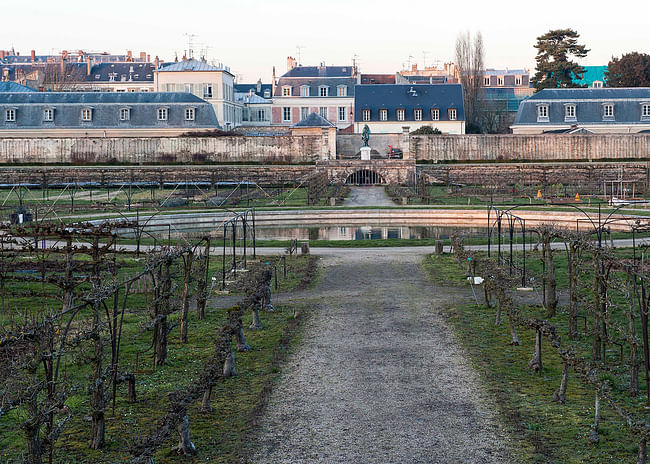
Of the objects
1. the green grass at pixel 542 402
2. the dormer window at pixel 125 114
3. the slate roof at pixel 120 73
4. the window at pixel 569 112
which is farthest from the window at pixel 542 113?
the slate roof at pixel 120 73

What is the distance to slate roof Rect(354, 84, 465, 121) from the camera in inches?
2894

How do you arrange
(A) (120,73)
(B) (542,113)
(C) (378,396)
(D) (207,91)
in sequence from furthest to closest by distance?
1. (A) (120,73)
2. (D) (207,91)
3. (B) (542,113)
4. (C) (378,396)

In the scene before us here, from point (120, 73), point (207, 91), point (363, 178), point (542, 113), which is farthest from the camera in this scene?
point (120, 73)

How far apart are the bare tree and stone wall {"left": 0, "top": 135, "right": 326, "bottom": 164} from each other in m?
22.2

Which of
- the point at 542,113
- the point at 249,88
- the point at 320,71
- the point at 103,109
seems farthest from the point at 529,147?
the point at 249,88

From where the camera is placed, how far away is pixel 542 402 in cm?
1147

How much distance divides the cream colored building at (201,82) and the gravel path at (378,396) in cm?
6464

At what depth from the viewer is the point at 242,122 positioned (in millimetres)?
92438

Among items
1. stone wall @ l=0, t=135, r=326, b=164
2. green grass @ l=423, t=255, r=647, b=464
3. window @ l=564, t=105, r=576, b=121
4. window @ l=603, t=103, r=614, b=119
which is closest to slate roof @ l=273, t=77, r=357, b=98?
window @ l=564, t=105, r=576, b=121

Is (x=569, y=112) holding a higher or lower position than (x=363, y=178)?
higher

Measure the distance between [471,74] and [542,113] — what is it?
38.8ft

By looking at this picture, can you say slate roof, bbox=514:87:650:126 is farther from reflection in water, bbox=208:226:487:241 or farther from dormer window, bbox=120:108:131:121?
reflection in water, bbox=208:226:487:241

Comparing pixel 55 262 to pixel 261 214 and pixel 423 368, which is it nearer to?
pixel 423 368

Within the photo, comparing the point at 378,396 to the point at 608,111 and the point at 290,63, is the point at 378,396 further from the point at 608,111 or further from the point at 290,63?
the point at 290,63
